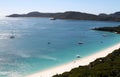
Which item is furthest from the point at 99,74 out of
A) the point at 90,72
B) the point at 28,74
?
the point at 28,74

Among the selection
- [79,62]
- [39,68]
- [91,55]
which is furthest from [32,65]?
[91,55]

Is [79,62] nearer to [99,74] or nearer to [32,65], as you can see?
[32,65]

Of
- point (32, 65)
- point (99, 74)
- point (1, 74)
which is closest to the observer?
point (99, 74)

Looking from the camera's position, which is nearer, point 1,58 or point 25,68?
point 25,68

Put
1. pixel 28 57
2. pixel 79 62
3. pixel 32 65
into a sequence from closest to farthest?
pixel 32 65
pixel 79 62
pixel 28 57

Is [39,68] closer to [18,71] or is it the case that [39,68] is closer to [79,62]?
[18,71]

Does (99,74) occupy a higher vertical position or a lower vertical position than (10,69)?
higher

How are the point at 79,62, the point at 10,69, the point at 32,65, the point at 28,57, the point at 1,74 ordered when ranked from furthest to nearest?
1. the point at 28,57
2. the point at 79,62
3. the point at 32,65
4. the point at 10,69
5. the point at 1,74

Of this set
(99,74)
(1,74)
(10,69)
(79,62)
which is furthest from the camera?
(79,62)

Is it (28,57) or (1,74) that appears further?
(28,57)
